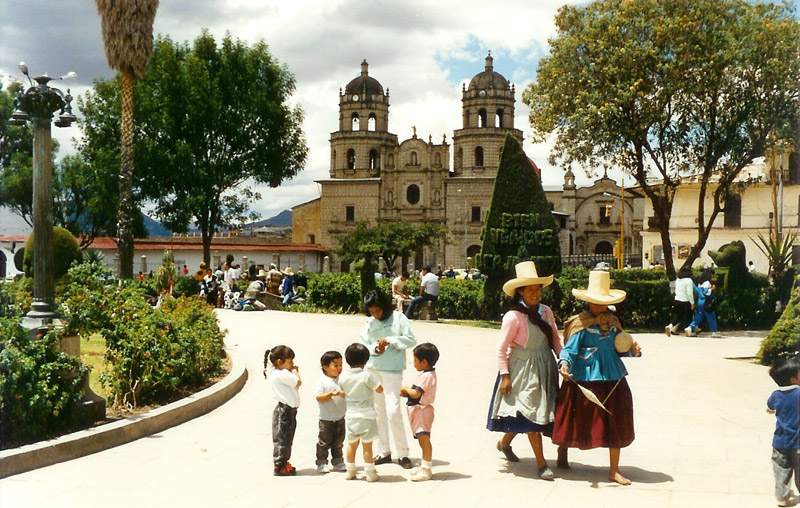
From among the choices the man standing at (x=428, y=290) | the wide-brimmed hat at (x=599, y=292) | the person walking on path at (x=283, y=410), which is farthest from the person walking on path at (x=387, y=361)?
the man standing at (x=428, y=290)

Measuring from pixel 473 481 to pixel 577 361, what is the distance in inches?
41.0

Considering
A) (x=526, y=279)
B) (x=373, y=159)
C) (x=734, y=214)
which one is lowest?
(x=526, y=279)

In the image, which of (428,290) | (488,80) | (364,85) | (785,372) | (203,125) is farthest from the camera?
(364,85)

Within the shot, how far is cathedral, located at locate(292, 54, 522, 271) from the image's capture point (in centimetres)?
5888

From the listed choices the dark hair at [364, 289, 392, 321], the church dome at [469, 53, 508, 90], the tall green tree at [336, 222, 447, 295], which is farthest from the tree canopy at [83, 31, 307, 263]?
the church dome at [469, 53, 508, 90]

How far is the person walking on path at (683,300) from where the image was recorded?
48.8 ft

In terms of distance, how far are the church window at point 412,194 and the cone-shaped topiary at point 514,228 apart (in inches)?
1748

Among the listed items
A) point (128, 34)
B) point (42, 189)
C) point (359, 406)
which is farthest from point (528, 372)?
point (128, 34)

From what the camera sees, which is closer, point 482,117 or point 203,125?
point 203,125

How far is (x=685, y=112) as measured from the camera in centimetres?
1750

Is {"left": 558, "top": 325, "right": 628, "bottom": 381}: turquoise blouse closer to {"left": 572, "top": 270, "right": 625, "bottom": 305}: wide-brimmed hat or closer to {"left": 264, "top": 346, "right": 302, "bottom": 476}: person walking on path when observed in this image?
{"left": 572, "top": 270, "right": 625, "bottom": 305}: wide-brimmed hat

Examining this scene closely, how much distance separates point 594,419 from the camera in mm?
5184

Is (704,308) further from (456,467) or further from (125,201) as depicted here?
(125,201)

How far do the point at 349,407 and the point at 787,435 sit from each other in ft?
8.73
